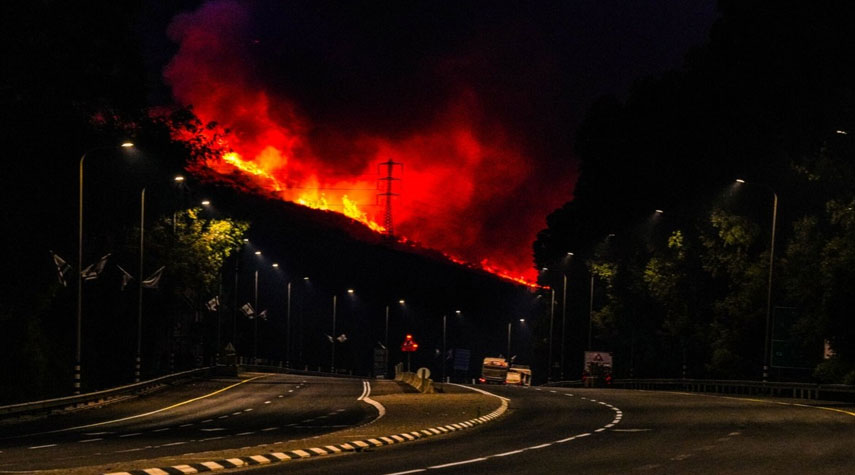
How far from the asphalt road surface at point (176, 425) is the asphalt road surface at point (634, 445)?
4.25m

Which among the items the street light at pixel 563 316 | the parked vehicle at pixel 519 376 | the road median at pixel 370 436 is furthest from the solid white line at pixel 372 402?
the parked vehicle at pixel 519 376

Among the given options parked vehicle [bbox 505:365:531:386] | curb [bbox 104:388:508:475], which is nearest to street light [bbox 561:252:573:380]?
parked vehicle [bbox 505:365:531:386]

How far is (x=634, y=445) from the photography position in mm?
26141

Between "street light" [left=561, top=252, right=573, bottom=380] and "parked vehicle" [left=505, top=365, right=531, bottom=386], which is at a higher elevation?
"street light" [left=561, top=252, right=573, bottom=380]

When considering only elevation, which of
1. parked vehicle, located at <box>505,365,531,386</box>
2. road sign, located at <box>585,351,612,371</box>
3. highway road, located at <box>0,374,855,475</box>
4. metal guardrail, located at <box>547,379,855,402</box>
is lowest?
parked vehicle, located at <box>505,365,531,386</box>

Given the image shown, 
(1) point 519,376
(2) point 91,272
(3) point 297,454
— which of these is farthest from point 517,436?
(1) point 519,376

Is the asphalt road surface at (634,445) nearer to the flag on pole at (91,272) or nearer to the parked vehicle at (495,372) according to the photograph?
the flag on pole at (91,272)

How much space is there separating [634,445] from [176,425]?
51.2 feet

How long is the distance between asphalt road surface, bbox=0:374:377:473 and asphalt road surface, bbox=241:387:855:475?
167 inches

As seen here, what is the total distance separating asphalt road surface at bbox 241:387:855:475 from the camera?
2103 cm

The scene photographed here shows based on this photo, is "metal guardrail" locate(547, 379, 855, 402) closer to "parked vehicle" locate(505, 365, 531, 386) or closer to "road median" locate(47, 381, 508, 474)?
"road median" locate(47, 381, 508, 474)

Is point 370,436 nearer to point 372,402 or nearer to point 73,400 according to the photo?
point 372,402

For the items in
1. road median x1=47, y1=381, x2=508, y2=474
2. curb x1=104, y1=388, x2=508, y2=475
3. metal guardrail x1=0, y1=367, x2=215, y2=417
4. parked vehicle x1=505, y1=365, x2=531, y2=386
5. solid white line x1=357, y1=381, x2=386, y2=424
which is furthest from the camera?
parked vehicle x1=505, y1=365, x2=531, y2=386

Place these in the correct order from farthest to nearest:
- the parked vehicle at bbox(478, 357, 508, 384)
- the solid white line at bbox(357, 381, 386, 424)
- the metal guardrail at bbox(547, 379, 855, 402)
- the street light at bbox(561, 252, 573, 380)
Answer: the parked vehicle at bbox(478, 357, 508, 384), the street light at bbox(561, 252, 573, 380), the metal guardrail at bbox(547, 379, 855, 402), the solid white line at bbox(357, 381, 386, 424)
